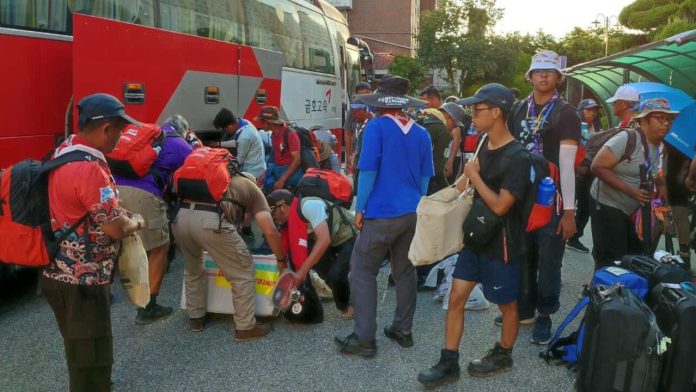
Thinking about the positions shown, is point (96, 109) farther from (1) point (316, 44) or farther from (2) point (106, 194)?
(1) point (316, 44)

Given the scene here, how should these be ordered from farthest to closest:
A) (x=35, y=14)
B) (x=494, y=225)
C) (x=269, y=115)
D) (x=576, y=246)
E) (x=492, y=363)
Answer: (x=576, y=246) → (x=269, y=115) → (x=35, y=14) → (x=492, y=363) → (x=494, y=225)

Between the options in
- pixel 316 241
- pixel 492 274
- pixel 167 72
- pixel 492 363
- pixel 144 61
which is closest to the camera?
pixel 492 274

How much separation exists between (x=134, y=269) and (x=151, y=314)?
1.90 meters

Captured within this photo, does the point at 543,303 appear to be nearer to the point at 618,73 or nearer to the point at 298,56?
the point at 298,56

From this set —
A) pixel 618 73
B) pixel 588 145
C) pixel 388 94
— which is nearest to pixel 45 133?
pixel 388 94

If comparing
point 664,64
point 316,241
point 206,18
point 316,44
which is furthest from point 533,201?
point 316,44

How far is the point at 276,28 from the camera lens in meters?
10.1

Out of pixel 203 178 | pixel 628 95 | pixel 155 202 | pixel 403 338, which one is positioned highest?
pixel 628 95

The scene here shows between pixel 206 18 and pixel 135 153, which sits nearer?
pixel 135 153

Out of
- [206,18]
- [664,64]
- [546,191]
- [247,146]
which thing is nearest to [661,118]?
[546,191]

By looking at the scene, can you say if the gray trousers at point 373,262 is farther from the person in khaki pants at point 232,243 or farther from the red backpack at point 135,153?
the red backpack at point 135,153

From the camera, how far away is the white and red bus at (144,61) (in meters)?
5.27

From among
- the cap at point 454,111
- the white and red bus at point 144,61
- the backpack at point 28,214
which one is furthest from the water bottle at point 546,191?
the white and red bus at point 144,61

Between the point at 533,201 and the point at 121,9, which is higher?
the point at 121,9
